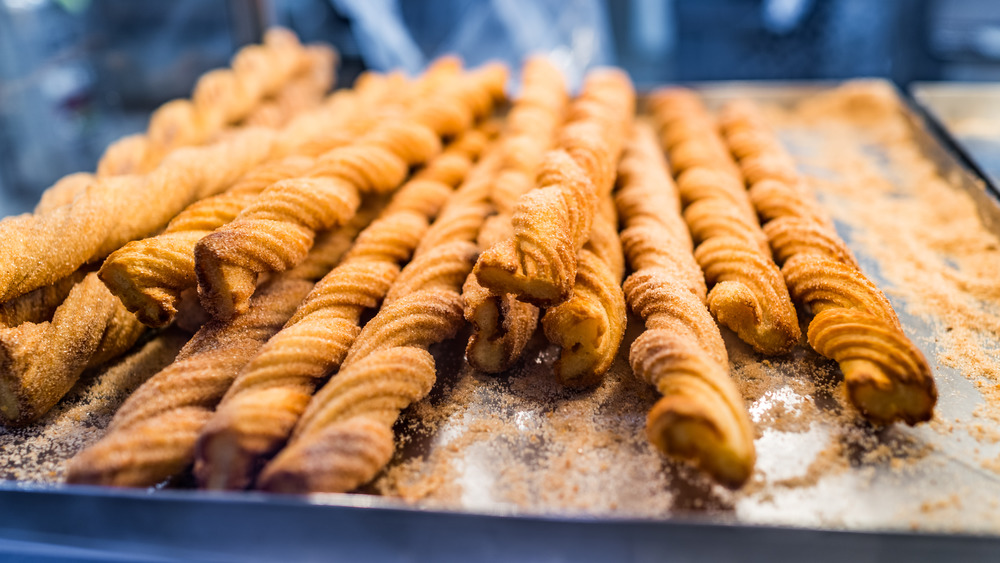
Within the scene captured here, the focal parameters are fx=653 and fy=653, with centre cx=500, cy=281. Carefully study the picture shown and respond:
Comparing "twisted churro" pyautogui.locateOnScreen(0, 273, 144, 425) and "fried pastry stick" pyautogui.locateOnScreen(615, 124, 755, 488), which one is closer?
"fried pastry stick" pyautogui.locateOnScreen(615, 124, 755, 488)

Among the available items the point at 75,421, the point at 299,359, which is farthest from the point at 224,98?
the point at 299,359

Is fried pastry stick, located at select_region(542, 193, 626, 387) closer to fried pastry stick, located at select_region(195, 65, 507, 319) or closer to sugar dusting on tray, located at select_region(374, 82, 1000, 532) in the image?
sugar dusting on tray, located at select_region(374, 82, 1000, 532)

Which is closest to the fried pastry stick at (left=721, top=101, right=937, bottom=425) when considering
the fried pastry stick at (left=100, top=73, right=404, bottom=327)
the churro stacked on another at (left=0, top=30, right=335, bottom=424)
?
the fried pastry stick at (left=100, top=73, right=404, bottom=327)

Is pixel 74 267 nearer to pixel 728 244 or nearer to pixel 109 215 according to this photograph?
pixel 109 215

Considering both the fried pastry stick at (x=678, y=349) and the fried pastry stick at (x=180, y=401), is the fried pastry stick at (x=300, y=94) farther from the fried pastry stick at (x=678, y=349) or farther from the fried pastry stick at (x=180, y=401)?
the fried pastry stick at (x=678, y=349)

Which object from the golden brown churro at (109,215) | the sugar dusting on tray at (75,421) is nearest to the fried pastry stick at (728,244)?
the golden brown churro at (109,215)

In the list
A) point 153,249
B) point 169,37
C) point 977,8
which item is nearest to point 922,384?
point 153,249

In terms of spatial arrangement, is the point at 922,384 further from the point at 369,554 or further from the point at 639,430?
the point at 369,554
